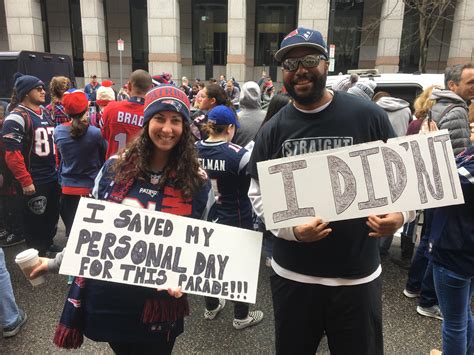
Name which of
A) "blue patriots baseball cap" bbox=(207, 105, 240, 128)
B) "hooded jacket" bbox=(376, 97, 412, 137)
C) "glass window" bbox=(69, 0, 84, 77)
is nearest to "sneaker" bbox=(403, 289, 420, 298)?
"hooded jacket" bbox=(376, 97, 412, 137)

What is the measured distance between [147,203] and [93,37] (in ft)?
73.8

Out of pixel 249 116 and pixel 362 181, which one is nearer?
pixel 362 181

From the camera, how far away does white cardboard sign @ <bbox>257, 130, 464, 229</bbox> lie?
1839mm

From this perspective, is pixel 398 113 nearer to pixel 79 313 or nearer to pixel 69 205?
pixel 69 205

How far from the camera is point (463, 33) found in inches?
764

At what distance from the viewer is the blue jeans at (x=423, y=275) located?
356 centimetres

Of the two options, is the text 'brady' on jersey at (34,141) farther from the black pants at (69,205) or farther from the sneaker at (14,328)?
the sneaker at (14,328)

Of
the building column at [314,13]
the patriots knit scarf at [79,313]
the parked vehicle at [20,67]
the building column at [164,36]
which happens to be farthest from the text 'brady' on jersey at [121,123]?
the building column at [164,36]

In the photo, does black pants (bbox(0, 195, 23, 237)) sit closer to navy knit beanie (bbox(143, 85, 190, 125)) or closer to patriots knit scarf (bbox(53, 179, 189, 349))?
patriots knit scarf (bbox(53, 179, 189, 349))

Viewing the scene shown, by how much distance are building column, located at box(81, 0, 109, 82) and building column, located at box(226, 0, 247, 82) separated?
7.36 m

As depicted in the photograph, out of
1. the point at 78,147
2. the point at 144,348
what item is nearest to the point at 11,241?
the point at 78,147

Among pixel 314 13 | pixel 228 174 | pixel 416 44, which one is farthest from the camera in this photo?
pixel 416 44

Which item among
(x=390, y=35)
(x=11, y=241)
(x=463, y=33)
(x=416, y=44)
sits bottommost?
(x=11, y=241)

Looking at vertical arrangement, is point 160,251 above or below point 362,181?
below
